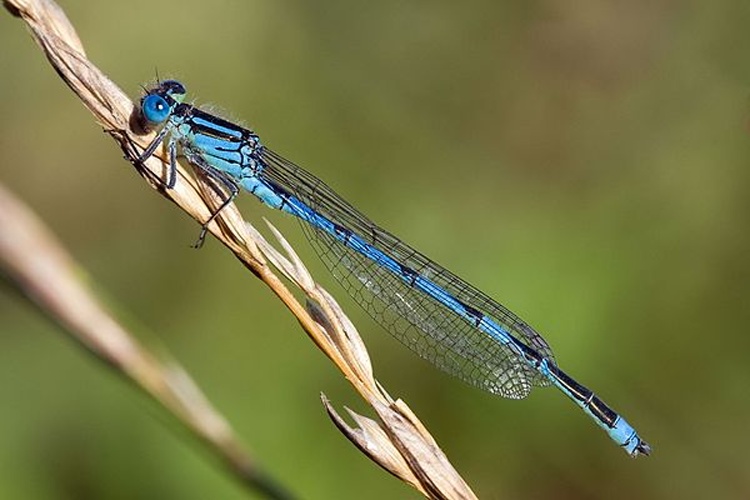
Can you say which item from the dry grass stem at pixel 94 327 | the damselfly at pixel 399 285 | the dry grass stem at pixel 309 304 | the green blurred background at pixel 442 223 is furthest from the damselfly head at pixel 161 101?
the dry grass stem at pixel 94 327

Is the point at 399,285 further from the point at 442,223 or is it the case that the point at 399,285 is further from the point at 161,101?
the point at 161,101

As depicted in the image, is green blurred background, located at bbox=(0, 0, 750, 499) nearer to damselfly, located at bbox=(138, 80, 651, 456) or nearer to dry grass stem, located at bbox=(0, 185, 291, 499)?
damselfly, located at bbox=(138, 80, 651, 456)

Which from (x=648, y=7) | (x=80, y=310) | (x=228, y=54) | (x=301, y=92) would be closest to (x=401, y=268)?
(x=301, y=92)

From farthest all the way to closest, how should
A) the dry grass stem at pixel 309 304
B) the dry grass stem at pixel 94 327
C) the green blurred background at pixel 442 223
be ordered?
the green blurred background at pixel 442 223 < the dry grass stem at pixel 309 304 < the dry grass stem at pixel 94 327

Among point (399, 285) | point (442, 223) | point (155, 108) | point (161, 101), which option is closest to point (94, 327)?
point (155, 108)

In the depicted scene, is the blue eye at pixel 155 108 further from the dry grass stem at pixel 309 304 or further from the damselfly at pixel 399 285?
the dry grass stem at pixel 309 304

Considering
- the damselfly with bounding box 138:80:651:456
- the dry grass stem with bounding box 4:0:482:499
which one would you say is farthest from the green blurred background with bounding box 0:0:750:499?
the dry grass stem with bounding box 4:0:482:499
